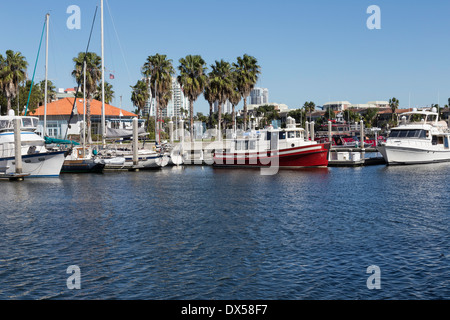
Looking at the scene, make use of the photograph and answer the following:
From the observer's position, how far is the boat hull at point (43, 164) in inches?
1676

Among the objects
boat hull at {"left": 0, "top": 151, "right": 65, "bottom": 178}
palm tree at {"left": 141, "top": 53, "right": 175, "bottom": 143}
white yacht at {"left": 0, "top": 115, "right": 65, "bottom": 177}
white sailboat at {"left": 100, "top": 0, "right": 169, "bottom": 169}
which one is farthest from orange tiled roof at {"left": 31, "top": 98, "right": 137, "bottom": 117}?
boat hull at {"left": 0, "top": 151, "right": 65, "bottom": 178}

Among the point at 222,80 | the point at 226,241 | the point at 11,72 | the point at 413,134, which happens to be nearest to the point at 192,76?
the point at 222,80

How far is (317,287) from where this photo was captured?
46.3 feet

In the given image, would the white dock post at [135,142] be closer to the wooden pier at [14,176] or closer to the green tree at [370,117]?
the wooden pier at [14,176]

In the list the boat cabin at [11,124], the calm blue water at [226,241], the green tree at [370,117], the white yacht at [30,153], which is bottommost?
the calm blue water at [226,241]

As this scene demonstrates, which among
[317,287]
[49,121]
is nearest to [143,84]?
[49,121]

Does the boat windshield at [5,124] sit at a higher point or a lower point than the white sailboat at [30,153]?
higher

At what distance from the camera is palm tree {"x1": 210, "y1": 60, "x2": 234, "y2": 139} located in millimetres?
73125

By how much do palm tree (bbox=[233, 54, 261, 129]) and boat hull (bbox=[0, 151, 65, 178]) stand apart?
3674cm

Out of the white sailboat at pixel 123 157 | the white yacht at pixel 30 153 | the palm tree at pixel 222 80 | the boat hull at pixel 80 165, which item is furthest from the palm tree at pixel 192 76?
the white yacht at pixel 30 153

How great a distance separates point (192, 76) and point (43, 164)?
3243cm

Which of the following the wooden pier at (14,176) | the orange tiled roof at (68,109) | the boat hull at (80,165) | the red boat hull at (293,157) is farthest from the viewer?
the orange tiled roof at (68,109)

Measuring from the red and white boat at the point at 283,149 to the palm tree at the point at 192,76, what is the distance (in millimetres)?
21092
